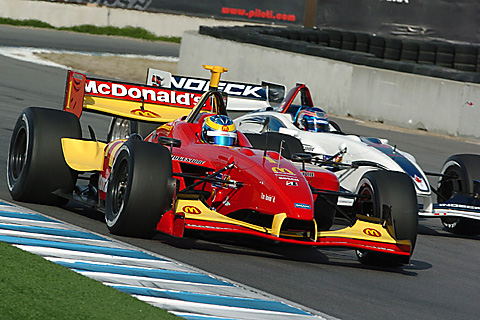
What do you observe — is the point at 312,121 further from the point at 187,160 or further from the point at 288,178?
the point at 288,178

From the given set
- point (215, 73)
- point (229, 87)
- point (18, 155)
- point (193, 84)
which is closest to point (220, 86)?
point (229, 87)

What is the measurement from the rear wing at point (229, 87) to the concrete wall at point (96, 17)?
84.1 feet

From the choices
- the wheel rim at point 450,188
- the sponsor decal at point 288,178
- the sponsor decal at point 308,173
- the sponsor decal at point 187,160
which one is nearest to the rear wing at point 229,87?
the wheel rim at point 450,188

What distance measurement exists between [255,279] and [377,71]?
15.6 meters

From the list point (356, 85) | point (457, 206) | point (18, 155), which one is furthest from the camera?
point (356, 85)

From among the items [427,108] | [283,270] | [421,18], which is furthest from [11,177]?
[421,18]

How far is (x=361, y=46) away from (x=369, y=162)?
1914 centimetres

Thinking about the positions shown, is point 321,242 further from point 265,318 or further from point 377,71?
point 377,71

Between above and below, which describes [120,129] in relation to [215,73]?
below

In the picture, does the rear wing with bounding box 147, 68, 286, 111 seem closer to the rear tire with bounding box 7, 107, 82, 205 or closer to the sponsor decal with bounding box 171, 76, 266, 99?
the sponsor decal with bounding box 171, 76, 266, 99

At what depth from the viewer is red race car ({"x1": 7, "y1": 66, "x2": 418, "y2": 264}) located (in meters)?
8.06

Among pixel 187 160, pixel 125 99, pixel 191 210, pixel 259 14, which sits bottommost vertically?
pixel 191 210

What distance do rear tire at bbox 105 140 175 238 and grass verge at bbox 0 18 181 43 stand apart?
3019 cm

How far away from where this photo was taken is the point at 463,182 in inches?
448
